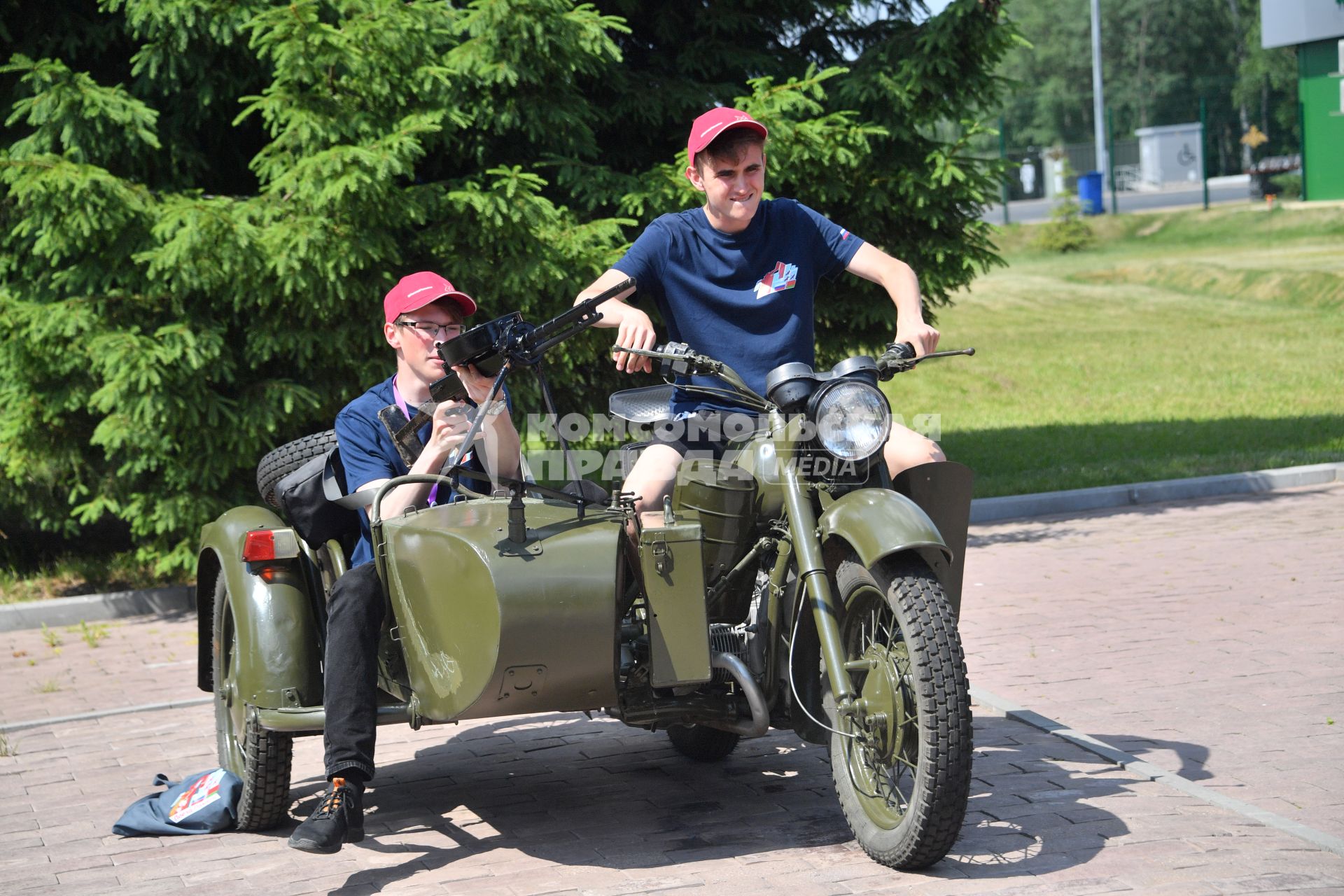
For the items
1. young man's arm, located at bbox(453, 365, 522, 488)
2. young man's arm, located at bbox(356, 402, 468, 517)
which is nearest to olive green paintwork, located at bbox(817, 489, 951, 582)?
young man's arm, located at bbox(453, 365, 522, 488)

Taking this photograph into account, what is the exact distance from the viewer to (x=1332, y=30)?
3177 centimetres

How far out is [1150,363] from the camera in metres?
17.9

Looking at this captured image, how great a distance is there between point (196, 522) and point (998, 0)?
5.99m

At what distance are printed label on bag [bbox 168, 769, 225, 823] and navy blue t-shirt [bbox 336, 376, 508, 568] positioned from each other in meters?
0.88

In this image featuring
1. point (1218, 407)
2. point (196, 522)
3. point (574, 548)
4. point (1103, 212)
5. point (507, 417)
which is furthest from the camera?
point (1103, 212)

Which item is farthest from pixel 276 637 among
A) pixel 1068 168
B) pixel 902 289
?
pixel 1068 168

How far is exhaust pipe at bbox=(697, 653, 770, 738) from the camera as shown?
13.4 ft

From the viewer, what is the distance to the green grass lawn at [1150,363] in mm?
12172

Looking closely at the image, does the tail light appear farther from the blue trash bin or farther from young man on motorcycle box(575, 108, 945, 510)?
the blue trash bin

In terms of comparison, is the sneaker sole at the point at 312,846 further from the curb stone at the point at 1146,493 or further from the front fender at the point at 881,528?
the curb stone at the point at 1146,493

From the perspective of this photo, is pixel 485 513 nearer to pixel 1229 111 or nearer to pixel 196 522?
pixel 196 522

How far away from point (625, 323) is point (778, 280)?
67 centimetres

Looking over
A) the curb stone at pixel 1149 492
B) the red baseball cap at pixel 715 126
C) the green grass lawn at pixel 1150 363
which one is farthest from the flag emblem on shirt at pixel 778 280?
the green grass lawn at pixel 1150 363

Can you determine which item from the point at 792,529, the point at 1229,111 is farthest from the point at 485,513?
the point at 1229,111
